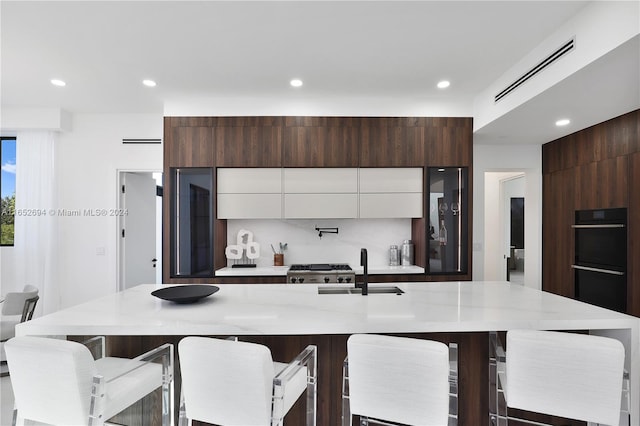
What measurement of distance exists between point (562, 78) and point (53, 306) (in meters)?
5.82

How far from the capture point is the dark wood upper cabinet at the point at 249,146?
4.03 meters

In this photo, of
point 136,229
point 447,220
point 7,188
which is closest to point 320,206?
point 447,220

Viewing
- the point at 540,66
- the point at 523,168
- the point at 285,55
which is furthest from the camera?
the point at 523,168

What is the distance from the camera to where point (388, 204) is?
4137 mm

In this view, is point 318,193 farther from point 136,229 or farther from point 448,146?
point 136,229

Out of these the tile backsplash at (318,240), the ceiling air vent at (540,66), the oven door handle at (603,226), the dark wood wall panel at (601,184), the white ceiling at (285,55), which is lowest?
the tile backsplash at (318,240)

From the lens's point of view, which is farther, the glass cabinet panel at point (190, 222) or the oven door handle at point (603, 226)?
the glass cabinet panel at point (190, 222)

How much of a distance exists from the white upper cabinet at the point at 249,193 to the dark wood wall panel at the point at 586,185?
3367 millimetres

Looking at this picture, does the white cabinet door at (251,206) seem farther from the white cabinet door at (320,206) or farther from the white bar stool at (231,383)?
the white bar stool at (231,383)

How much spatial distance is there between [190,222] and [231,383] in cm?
294

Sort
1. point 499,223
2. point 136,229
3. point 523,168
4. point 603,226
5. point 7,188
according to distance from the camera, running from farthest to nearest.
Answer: point 499,223
point 136,229
point 523,168
point 7,188
point 603,226

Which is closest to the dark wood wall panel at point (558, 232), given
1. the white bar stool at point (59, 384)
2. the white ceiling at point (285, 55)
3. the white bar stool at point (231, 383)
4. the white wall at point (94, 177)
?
the white ceiling at point (285, 55)

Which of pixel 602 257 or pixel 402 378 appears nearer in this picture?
pixel 402 378

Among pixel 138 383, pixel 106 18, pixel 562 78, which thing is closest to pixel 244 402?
pixel 138 383
